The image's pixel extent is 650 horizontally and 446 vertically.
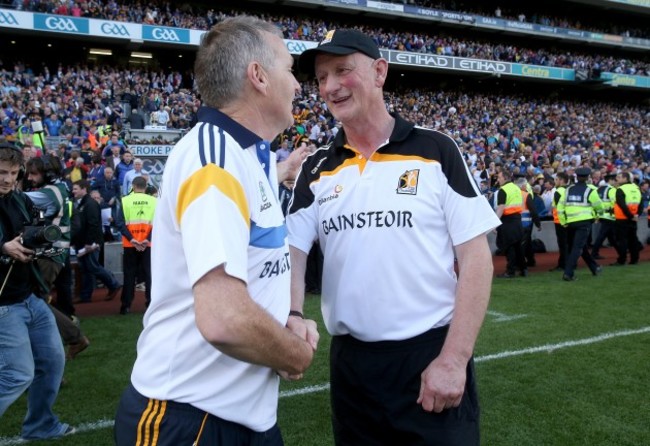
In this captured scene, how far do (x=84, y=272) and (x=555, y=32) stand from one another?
4192 centimetres

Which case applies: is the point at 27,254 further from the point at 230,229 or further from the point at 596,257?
the point at 596,257

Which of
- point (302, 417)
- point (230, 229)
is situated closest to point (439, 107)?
point (302, 417)

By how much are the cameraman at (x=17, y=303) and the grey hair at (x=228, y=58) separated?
2332 millimetres

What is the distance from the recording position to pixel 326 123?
24828mm

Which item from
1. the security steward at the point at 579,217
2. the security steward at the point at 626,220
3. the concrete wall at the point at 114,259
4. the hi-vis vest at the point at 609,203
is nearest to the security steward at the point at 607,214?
the hi-vis vest at the point at 609,203

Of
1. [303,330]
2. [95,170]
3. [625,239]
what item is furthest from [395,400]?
[95,170]

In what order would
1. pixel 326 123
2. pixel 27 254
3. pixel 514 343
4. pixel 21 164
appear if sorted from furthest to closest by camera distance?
pixel 326 123 → pixel 514 343 → pixel 21 164 → pixel 27 254

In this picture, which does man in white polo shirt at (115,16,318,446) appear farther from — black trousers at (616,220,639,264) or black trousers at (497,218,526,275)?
black trousers at (616,220,639,264)

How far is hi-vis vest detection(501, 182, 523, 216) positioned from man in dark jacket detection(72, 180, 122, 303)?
7.30 metres

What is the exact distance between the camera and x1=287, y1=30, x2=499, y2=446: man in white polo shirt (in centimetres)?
218

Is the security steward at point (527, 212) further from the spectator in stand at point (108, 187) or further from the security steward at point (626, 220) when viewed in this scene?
the spectator in stand at point (108, 187)

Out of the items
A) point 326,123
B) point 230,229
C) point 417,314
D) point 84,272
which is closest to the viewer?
point 230,229

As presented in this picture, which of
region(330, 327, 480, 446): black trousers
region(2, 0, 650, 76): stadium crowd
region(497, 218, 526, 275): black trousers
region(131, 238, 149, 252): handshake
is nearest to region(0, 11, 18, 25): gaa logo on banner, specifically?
region(2, 0, 650, 76): stadium crowd

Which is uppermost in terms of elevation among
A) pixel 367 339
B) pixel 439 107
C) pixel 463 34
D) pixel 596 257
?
pixel 463 34
